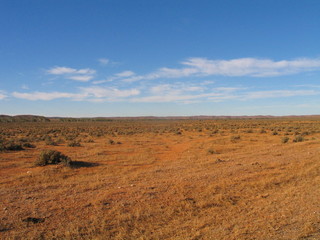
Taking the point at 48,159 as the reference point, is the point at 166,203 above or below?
below

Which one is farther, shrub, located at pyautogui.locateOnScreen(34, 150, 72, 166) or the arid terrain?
shrub, located at pyautogui.locateOnScreen(34, 150, 72, 166)

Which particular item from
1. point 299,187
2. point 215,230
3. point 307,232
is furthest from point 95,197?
point 299,187

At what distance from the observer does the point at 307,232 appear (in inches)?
206

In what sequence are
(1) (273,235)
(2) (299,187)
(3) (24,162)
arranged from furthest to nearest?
1. (3) (24,162)
2. (2) (299,187)
3. (1) (273,235)

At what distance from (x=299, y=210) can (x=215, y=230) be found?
106 inches

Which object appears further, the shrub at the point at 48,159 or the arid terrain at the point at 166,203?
the shrub at the point at 48,159

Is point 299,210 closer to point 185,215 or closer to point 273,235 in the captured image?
point 273,235

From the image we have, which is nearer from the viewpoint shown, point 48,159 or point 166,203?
point 166,203

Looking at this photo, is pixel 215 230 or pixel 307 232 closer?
pixel 307 232

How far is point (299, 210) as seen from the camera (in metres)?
6.52

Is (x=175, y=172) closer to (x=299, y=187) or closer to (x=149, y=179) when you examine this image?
(x=149, y=179)

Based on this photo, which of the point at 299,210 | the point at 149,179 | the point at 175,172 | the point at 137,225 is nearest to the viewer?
the point at 137,225

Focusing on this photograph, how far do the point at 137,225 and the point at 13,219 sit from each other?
3350 millimetres

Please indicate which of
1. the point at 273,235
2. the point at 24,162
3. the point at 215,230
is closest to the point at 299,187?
the point at 273,235
